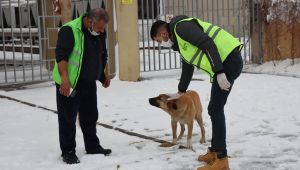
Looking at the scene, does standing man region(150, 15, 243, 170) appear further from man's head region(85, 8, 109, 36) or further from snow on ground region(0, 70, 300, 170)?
man's head region(85, 8, 109, 36)

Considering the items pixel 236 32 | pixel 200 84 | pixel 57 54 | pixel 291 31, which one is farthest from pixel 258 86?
pixel 57 54

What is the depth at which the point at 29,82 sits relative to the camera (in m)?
11.5

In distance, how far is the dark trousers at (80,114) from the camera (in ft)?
17.1

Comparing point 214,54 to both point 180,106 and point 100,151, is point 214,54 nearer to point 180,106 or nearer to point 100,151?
point 180,106

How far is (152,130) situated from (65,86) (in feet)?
6.71

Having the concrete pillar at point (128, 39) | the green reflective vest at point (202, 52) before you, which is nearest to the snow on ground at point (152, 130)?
the concrete pillar at point (128, 39)

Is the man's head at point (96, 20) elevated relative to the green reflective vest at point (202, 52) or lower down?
elevated

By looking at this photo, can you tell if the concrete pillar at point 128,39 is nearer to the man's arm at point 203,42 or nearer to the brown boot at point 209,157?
the brown boot at point 209,157

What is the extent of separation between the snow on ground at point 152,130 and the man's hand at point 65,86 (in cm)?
78

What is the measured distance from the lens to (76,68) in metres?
5.14

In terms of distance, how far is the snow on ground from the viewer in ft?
17.1

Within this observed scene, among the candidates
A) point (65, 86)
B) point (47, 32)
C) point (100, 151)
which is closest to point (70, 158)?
point (100, 151)

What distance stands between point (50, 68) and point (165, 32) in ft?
27.0

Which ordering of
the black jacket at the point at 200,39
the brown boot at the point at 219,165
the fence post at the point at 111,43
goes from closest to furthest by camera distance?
the black jacket at the point at 200,39 → the brown boot at the point at 219,165 → the fence post at the point at 111,43
